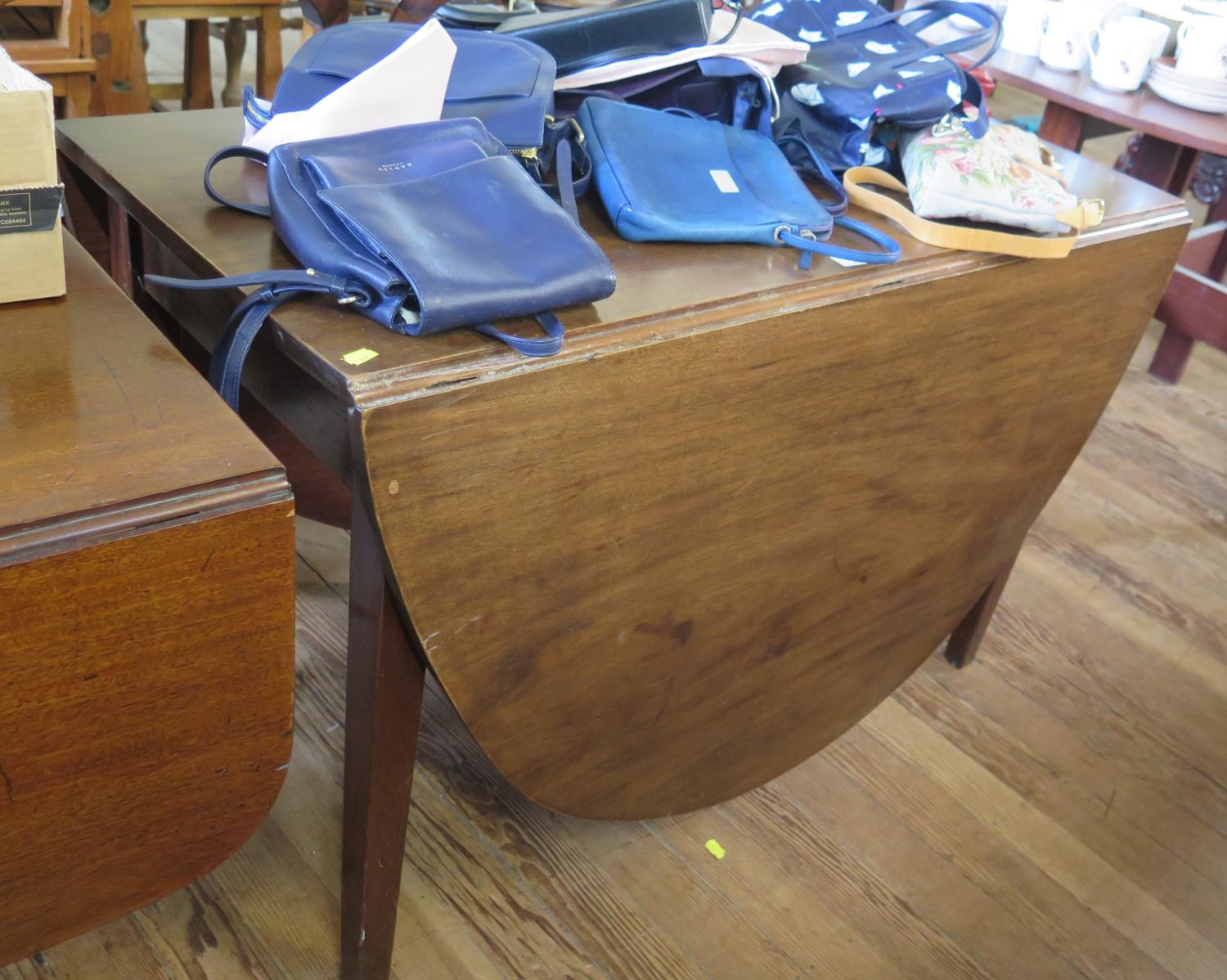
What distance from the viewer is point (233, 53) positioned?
342 cm

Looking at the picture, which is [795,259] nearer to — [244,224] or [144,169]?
[244,224]

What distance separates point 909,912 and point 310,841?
72 cm

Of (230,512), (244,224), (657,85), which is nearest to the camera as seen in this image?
(230,512)

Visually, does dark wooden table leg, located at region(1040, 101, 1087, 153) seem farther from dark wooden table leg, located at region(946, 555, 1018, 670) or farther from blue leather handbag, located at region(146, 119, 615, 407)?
blue leather handbag, located at region(146, 119, 615, 407)

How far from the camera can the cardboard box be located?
32.4 inches

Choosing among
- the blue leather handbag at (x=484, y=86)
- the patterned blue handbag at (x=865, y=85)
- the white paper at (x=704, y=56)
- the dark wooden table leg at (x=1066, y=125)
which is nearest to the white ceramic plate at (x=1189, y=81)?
the dark wooden table leg at (x=1066, y=125)

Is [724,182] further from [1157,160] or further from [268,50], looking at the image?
[268,50]

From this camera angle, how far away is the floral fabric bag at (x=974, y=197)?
1218 millimetres

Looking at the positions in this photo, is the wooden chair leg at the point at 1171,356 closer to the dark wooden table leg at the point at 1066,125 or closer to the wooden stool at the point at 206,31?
the dark wooden table leg at the point at 1066,125

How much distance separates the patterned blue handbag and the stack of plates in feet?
3.35

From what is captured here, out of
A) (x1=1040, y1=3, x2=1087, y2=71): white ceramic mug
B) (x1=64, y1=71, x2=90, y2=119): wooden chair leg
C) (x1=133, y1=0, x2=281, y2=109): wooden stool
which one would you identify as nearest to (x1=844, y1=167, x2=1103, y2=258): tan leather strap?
(x1=1040, y1=3, x2=1087, y2=71): white ceramic mug

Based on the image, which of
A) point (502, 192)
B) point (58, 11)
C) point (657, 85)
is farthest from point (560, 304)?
point (58, 11)

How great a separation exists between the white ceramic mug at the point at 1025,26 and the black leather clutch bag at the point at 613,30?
4.89ft

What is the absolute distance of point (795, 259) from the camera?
44.4 inches
